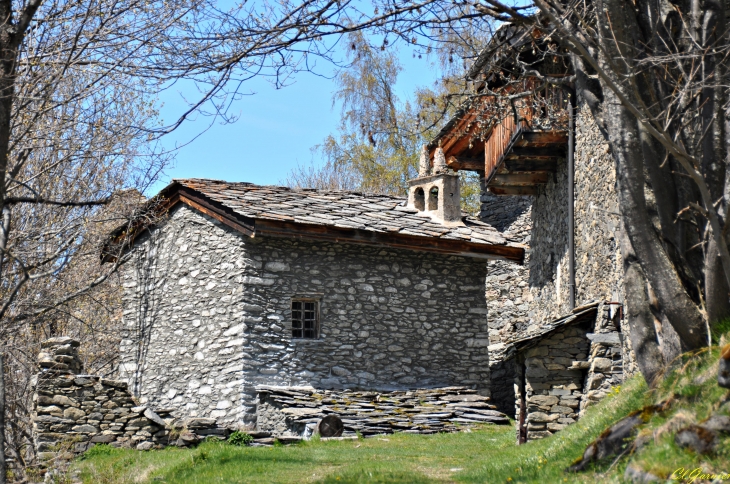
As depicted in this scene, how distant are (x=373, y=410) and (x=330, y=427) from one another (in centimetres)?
134

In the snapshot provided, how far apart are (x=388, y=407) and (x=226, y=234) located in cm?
433

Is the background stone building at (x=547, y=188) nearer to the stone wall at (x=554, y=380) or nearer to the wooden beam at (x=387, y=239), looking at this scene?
the stone wall at (x=554, y=380)

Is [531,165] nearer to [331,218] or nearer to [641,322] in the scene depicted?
[331,218]

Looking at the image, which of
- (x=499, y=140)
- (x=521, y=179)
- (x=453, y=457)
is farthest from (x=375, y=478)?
(x=521, y=179)

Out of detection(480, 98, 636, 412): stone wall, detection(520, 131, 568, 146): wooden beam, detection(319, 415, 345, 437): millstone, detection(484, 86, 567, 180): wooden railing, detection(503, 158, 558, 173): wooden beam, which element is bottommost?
detection(319, 415, 345, 437): millstone

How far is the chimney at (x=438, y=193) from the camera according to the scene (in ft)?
55.6

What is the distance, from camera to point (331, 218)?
50.4 feet

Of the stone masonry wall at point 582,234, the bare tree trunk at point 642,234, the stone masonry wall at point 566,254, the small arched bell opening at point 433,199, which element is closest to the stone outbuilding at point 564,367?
the stone masonry wall at point 566,254

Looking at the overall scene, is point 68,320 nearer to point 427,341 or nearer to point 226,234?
point 226,234

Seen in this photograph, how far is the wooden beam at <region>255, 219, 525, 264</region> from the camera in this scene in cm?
1463

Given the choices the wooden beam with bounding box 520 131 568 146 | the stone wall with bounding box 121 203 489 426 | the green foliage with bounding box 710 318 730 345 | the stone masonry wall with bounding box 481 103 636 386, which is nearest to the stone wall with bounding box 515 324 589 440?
the stone masonry wall with bounding box 481 103 636 386

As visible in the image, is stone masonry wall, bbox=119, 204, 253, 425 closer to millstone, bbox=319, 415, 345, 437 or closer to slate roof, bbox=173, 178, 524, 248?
slate roof, bbox=173, 178, 524, 248

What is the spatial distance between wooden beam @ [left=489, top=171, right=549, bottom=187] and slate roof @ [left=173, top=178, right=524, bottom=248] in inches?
40.1

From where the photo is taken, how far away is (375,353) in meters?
→ 15.5
